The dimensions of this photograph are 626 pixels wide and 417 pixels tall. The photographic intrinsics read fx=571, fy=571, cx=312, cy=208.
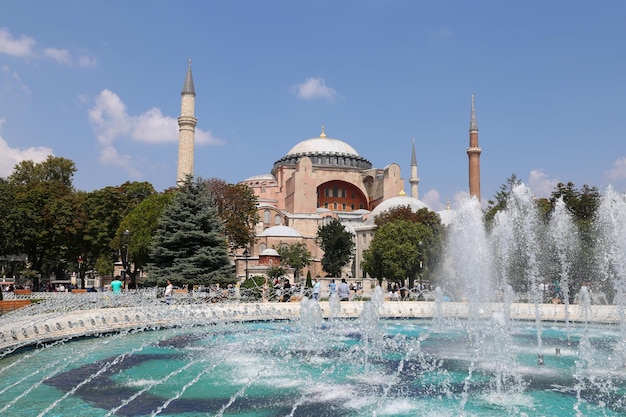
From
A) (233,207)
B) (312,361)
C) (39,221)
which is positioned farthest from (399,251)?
(312,361)

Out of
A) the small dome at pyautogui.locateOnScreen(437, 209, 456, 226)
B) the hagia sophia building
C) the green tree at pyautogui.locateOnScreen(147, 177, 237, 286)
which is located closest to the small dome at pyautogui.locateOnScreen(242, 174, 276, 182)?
the hagia sophia building

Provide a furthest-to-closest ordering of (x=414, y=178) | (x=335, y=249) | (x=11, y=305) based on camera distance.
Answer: (x=414, y=178)
(x=335, y=249)
(x=11, y=305)

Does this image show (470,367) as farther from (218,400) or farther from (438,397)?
(218,400)

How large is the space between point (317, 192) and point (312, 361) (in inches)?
1801

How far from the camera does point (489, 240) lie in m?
22.8

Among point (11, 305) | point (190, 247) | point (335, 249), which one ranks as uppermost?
point (335, 249)

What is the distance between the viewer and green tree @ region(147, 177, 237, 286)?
19.0 meters

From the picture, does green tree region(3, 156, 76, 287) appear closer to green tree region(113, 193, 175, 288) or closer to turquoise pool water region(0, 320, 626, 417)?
green tree region(113, 193, 175, 288)

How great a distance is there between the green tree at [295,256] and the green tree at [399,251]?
7.79m

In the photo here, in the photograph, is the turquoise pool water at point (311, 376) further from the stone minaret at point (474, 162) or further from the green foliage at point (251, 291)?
the stone minaret at point (474, 162)

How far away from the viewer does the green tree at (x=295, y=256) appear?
3766 centimetres

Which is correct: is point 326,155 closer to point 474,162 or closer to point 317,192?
point 317,192

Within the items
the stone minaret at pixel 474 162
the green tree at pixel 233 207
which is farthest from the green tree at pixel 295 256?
the stone minaret at pixel 474 162

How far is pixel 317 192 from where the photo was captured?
53469 millimetres
